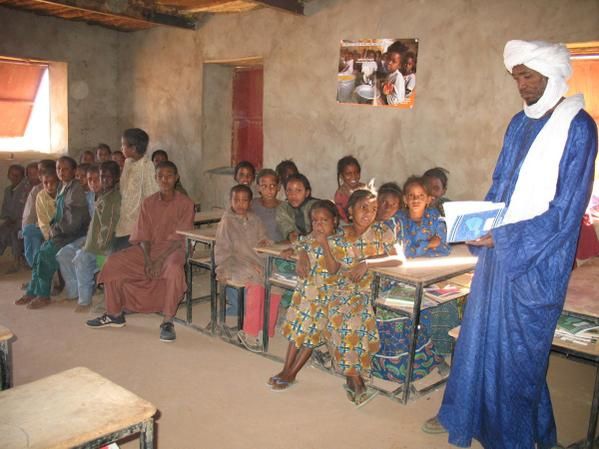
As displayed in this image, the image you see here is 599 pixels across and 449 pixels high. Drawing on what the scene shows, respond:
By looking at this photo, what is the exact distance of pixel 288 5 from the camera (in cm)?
560

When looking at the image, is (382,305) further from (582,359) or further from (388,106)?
(388,106)

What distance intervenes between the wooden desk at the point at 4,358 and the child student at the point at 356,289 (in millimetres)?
1810

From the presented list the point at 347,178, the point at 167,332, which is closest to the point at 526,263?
the point at 167,332

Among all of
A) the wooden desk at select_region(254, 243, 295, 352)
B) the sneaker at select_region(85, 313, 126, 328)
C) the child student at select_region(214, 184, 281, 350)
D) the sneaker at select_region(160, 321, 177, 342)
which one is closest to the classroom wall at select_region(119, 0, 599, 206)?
the child student at select_region(214, 184, 281, 350)

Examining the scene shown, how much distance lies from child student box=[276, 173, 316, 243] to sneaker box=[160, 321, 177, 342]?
1145mm

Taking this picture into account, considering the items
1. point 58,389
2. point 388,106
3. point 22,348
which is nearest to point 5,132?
point 22,348

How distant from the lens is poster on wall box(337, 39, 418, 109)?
5.16m

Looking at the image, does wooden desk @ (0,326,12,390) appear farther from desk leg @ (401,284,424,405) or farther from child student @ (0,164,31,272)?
child student @ (0,164,31,272)

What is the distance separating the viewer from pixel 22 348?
3965 millimetres

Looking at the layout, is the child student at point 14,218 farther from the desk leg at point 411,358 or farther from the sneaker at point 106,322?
the desk leg at point 411,358

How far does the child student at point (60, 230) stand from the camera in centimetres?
501

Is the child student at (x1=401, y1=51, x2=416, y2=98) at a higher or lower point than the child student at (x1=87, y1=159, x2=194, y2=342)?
higher

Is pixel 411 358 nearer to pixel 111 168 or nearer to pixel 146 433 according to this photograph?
pixel 146 433

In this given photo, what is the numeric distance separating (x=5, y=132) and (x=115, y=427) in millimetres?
7086
